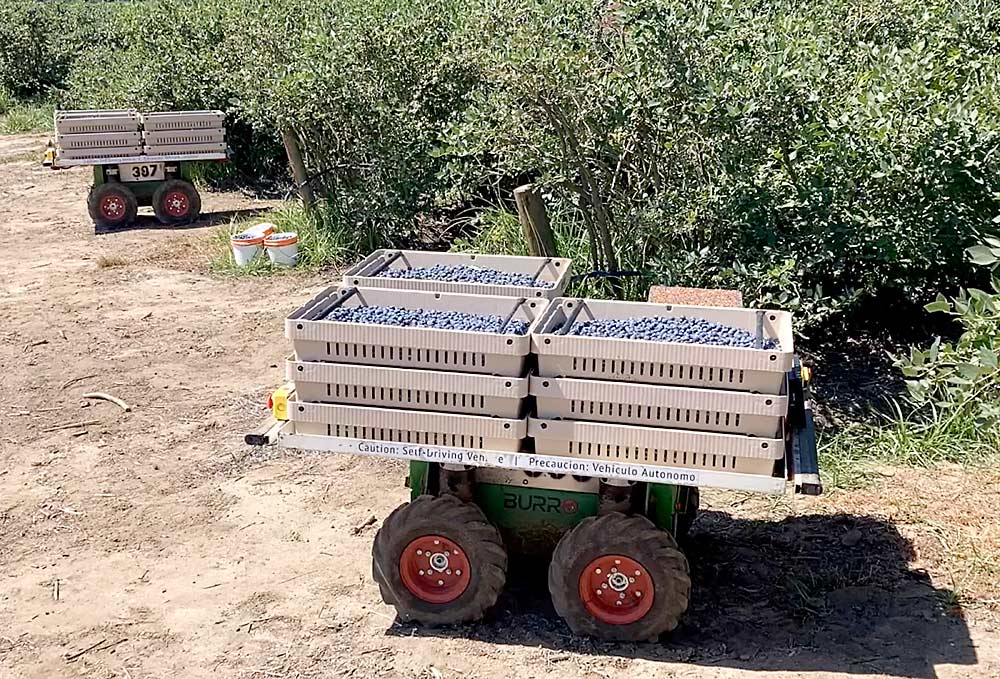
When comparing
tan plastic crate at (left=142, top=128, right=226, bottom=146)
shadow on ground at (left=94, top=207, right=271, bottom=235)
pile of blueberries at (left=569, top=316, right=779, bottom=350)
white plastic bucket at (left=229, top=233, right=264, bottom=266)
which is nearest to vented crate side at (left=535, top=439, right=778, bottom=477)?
pile of blueberries at (left=569, top=316, right=779, bottom=350)

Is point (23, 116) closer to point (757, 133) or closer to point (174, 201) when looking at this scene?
point (174, 201)

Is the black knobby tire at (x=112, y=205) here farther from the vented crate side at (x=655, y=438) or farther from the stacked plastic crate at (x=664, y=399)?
the vented crate side at (x=655, y=438)

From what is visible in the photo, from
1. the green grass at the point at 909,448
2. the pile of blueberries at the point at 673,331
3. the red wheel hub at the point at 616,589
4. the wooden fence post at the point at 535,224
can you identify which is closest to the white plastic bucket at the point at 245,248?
the wooden fence post at the point at 535,224

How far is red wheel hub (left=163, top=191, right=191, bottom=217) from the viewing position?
13297 mm

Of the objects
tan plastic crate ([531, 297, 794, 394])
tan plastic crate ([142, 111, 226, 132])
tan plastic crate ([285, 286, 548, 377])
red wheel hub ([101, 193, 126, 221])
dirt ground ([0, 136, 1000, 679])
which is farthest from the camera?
red wheel hub ([101, 193, 126, 221])

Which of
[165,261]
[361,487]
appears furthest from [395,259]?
[165,261]

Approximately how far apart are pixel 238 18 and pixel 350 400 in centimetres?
938

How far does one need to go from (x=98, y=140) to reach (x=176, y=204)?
1.09 meters

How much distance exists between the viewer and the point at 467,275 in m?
5.56

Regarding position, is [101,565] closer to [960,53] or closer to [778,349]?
[778,349]

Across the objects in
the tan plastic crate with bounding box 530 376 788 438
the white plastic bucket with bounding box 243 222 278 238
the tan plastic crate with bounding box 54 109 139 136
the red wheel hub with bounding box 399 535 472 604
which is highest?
the tan plastic crate with bounding box 54 109 139 136

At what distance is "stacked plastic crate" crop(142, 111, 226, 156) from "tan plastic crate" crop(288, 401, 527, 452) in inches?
362

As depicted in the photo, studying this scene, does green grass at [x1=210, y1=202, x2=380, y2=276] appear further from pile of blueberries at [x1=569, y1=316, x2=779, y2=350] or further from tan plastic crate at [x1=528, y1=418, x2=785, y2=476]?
Answer: tan plastic crate at [x1=528, y1=418, x2=785, y2=476]

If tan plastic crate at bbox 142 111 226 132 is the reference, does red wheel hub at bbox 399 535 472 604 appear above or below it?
below
